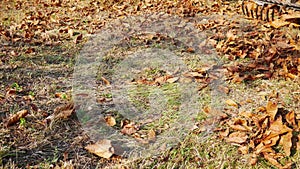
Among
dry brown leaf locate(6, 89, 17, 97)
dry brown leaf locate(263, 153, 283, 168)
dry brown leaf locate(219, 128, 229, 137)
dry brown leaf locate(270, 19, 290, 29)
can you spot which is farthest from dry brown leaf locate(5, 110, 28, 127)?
dry brown leaf locate(270, 19, 290, 29)

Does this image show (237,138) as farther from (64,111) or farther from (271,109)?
(64,111)

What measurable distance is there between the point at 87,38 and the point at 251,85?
1.83m

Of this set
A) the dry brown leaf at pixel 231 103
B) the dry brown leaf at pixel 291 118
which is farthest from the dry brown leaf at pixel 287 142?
the dry brown leaf at pixel 231 103

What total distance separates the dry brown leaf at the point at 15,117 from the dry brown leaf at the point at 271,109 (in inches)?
56.2

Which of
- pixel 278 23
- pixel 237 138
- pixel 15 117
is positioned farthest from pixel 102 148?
pixel 278 23

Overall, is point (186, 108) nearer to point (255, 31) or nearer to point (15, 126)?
point (15, 126)

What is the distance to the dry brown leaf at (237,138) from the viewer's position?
6.15ft

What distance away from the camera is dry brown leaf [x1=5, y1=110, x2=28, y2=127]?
2.02 meters

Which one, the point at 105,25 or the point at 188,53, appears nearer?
the point at 188,53

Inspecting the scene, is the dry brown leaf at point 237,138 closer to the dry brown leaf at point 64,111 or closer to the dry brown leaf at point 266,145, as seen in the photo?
the dry brown leaf at point 266,145

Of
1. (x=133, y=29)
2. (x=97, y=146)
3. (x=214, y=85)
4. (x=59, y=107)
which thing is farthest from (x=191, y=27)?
(x=97, y=146)

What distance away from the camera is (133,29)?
3.82 m

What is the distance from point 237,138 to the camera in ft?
6.24

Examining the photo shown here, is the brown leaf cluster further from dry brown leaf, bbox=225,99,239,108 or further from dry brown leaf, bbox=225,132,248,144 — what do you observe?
dry brown leaf, bbox=225,99,239,108
